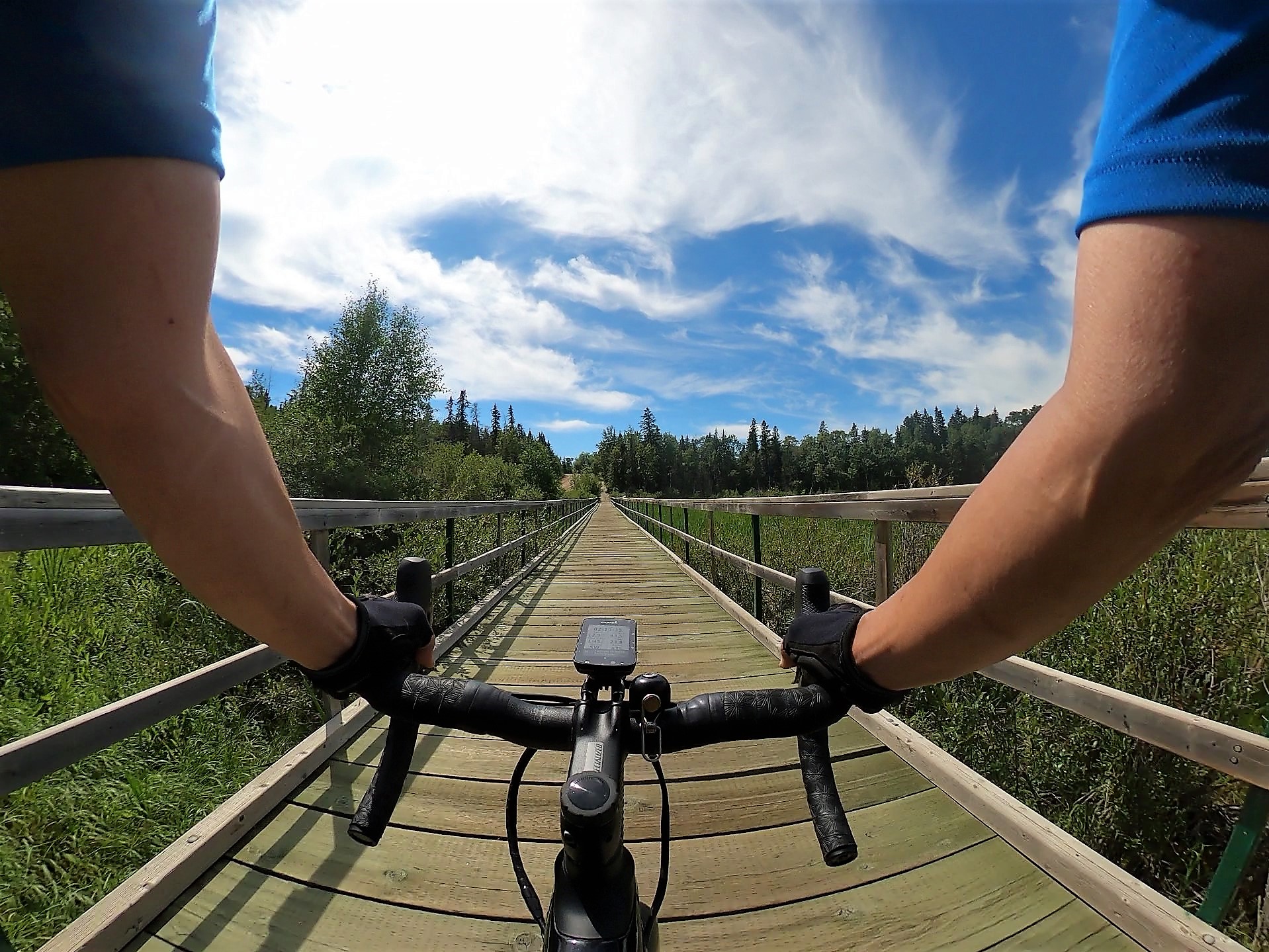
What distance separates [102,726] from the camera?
1263mm

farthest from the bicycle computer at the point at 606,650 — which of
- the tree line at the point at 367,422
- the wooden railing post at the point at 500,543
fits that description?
the tree line at the point at 367,422

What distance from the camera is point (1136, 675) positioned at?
7.06ft

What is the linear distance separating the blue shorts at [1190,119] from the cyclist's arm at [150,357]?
2.16 ft

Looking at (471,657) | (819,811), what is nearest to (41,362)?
(819,811)

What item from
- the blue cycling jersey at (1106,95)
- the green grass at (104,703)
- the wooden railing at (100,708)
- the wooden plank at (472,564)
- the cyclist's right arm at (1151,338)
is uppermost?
the blue cycling jersey at (1106,95)

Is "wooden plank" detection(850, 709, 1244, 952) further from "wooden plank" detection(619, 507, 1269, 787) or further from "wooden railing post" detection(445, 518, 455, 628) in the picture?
"wooden railing post" detection(445, 518, 455, 628)

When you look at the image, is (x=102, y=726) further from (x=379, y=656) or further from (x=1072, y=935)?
(x=1072, y=935)

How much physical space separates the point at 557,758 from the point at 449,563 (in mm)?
2084

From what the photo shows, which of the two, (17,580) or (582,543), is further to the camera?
(582,543)

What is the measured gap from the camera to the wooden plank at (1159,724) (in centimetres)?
106

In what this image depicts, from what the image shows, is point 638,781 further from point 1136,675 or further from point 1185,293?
point 1185,293

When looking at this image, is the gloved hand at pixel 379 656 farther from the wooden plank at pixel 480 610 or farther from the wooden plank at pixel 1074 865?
the wooden plank at pixel 480 610

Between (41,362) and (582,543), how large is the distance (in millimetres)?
12984

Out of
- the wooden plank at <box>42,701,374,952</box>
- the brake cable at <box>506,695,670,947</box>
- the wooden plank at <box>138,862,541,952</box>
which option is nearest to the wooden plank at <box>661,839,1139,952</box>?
the wooden plank at <box>138,862,541,952</box>
